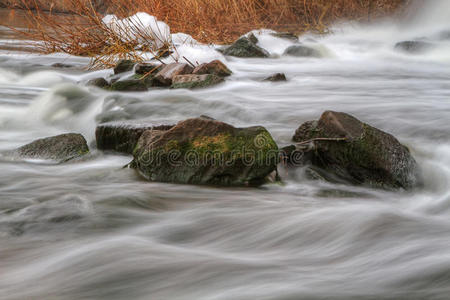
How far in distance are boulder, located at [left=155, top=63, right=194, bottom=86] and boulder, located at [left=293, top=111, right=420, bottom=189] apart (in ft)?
9.34

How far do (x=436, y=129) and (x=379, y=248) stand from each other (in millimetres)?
2042

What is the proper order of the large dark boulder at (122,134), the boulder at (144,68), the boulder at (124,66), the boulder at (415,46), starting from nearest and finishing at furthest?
1. the large dark boulder at (122,134)
2. the boulder at (144,68)
3. the boulder at (124,66)
4. the boulder at (415,46)

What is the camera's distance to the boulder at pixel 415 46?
843cm

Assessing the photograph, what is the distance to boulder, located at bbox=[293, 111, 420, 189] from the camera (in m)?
2.73

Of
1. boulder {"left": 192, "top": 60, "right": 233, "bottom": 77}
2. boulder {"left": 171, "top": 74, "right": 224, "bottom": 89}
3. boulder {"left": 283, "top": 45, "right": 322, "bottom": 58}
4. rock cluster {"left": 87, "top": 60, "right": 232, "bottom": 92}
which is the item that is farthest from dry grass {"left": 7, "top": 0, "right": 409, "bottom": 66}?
boulder {"left": 283, "top": 45, "right": 322, "bottom": 58}

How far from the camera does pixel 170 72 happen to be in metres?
5.73

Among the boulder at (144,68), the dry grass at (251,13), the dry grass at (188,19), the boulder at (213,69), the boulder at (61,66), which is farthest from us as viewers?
the dry grass at (251,13)

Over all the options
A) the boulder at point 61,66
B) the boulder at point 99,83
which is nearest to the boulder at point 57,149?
the boulder at point 99,83

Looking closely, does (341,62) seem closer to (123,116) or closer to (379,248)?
(123,116)

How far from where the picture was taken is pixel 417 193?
2.72 metres

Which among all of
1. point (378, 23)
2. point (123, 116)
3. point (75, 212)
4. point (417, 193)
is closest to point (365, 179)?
point (417, 193)

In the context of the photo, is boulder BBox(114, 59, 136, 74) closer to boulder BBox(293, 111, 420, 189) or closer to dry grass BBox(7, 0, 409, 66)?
dry grass BBox(7, 0, 409, 66)

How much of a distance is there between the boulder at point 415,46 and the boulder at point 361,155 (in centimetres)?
619

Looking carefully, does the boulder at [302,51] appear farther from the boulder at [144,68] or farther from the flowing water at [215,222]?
the flowing water at [215,222]
